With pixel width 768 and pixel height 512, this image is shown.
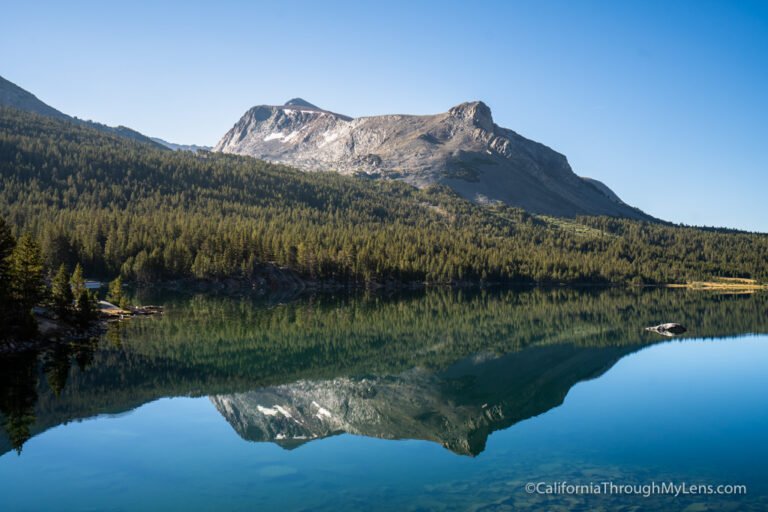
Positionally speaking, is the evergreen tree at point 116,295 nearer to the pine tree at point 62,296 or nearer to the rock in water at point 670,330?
the pine tree at point 62,296

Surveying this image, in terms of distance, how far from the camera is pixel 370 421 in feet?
118

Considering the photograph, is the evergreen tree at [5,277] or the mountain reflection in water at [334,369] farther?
the evergreen tree at [5,277]

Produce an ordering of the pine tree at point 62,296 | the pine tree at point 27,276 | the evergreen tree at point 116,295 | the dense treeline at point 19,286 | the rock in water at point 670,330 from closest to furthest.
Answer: the dense treeline at point 19,286 < the pine tree at point 27,276 < the pine tree at point 62,296 < the evergreen tree at point 116,295 < the rock in water at point 670,330

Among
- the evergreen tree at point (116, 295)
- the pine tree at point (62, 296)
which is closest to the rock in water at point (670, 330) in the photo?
the pine tree at point (62, 296)

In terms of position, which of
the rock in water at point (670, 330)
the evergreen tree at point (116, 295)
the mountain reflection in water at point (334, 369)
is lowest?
the mountain reflection in water at point (334, 369)

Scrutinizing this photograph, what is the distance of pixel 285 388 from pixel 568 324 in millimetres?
61098

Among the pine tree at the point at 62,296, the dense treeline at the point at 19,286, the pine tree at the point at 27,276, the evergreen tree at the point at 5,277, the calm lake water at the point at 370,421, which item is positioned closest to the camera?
the calm lake water at the point at 370,421

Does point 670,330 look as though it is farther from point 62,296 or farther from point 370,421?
point 62,296

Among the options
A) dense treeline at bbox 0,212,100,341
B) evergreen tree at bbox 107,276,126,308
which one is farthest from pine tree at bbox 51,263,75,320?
evergreen tree at bbox 107,276,126,308

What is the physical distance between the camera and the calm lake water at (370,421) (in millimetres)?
23469

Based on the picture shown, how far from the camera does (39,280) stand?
169 feet

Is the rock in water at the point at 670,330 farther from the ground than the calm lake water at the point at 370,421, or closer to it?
farther from the ground

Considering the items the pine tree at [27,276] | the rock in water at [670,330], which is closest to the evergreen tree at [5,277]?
the pine tree at [27,276]

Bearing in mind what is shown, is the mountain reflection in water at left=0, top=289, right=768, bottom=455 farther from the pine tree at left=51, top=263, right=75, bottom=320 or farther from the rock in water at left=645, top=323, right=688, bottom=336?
the pine tree at left=51, top=263, right=75, bottom=320
